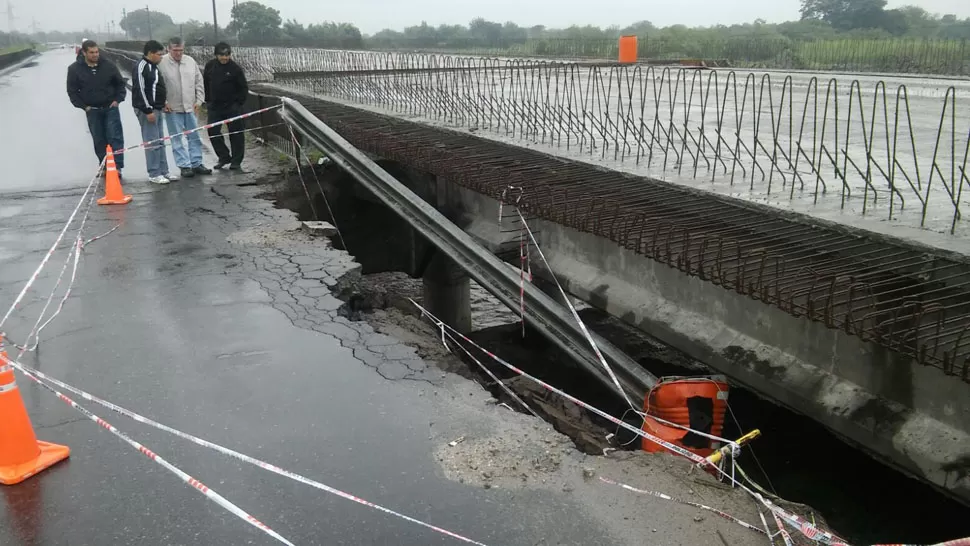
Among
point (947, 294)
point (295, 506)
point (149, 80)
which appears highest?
point (149, 80)

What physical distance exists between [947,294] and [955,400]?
0.81 m

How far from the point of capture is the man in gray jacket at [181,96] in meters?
12.2

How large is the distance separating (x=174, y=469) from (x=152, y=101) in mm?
9523

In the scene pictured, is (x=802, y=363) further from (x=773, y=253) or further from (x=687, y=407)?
(x=687, y=407)

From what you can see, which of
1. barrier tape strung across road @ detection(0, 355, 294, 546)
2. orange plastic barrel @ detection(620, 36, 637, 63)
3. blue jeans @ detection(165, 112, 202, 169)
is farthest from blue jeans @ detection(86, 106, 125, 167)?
orange plastic barrel @ detection(620, 36, 637, 63)

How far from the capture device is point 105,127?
1209cm

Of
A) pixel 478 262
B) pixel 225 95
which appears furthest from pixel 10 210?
pixel 478 262

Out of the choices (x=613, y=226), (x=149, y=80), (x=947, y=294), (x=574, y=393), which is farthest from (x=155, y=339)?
(x=149, y=80)

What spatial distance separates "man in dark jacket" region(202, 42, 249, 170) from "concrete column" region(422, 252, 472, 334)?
3939mm

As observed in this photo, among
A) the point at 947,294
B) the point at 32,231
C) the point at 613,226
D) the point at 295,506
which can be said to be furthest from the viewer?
the point at 32,231

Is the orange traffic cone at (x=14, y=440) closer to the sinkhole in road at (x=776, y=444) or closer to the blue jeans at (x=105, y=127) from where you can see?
the sinkhole in road at (x=776, y=444)

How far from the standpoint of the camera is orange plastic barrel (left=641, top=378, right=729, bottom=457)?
467cm

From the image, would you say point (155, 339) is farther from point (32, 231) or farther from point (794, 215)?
point (794, 215)

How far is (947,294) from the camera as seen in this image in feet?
16.3
